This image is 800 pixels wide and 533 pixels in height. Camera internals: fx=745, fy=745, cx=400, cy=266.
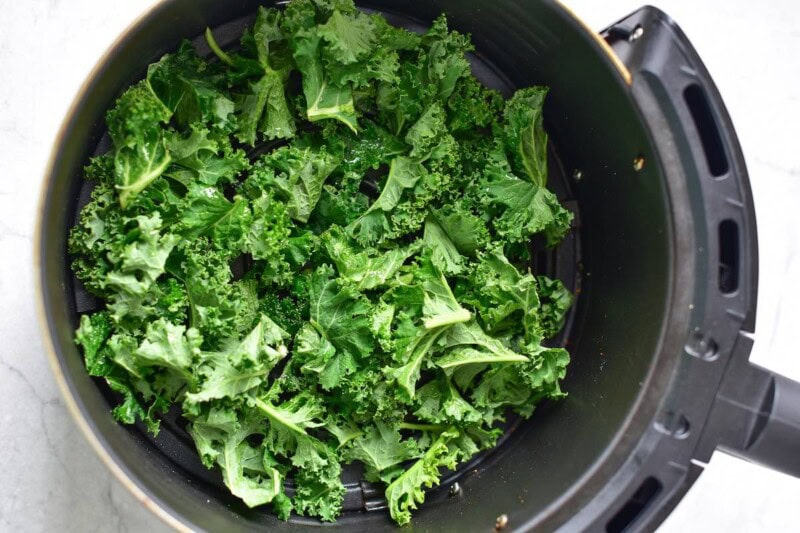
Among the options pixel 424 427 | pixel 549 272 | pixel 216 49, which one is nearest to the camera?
pixel 216 49

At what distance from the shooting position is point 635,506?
4.89 ft

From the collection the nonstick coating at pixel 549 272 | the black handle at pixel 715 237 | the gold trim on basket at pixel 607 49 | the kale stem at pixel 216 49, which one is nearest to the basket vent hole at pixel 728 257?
the black handle at pixel 715 237

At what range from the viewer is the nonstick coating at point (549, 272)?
1.49 metres

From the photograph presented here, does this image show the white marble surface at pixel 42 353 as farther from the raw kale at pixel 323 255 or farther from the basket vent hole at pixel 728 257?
the basket vent hole at pixel 728 257

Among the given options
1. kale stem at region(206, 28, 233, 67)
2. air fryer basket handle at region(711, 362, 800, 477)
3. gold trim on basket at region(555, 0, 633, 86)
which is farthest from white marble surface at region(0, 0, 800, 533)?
air fryer basket handle at region(711, 362, 800, 477)

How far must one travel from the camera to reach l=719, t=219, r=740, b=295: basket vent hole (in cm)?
147

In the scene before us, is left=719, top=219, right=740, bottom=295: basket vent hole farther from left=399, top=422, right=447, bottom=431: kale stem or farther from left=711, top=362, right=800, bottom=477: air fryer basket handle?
left=399, top=422, right=447, bottom=431: kale stem

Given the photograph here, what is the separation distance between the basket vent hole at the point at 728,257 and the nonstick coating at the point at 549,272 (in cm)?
10

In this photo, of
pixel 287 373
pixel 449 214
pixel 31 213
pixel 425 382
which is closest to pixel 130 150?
pixel 31 213

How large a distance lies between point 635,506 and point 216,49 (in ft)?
4.43

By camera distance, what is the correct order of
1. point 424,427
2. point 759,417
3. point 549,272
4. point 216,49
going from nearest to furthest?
point 759,417
point 216,49
point 424,427
point 549,272

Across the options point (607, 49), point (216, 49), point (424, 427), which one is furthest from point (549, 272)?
point (216, 49)

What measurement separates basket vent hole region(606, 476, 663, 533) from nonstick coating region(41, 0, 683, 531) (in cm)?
6

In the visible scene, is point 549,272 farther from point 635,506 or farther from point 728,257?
point 635,506
